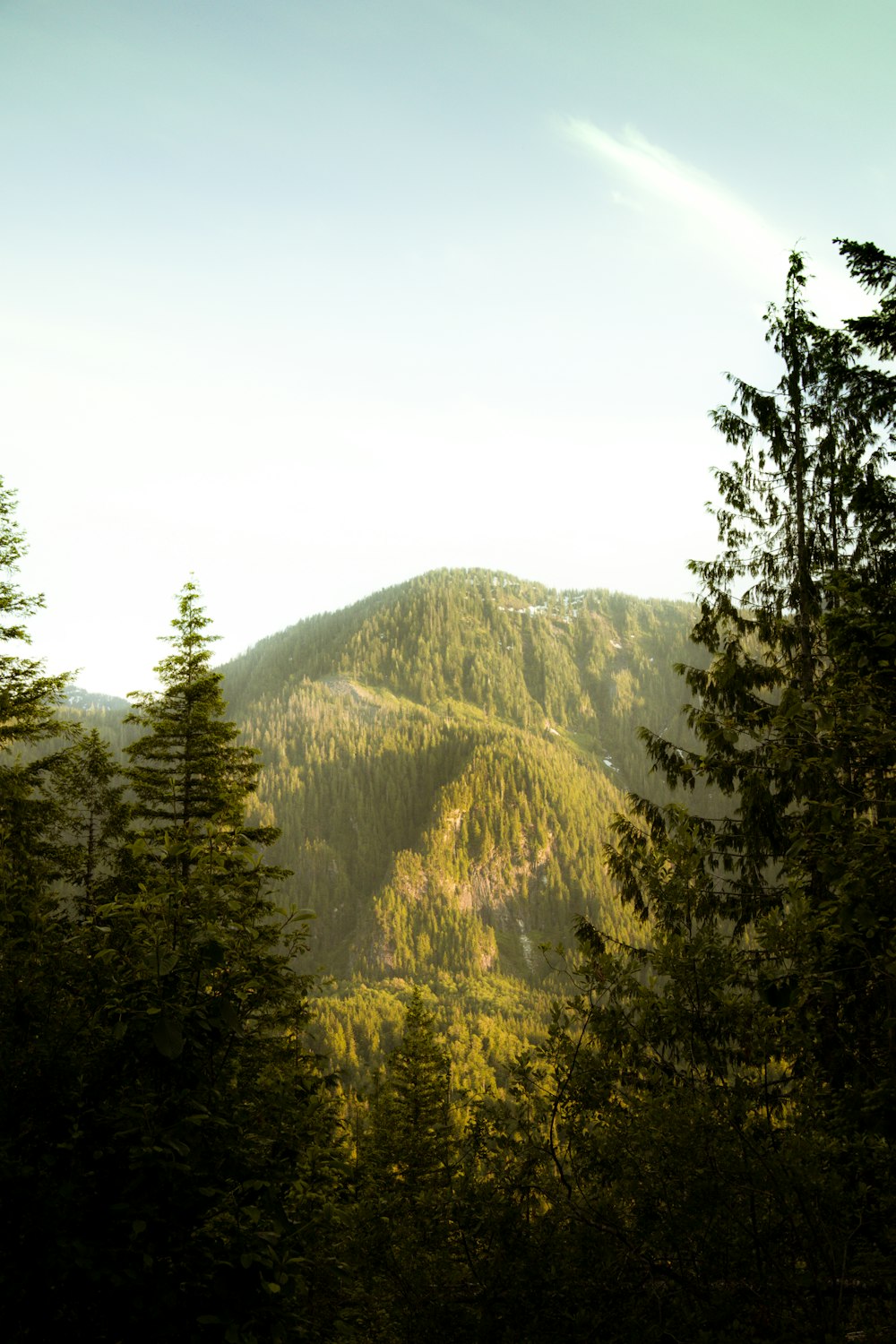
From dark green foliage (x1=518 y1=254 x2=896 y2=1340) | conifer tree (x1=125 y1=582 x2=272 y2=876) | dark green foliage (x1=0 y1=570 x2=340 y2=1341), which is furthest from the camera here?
conifer tree (x1=125 y1=582 x2=272 y2=876)

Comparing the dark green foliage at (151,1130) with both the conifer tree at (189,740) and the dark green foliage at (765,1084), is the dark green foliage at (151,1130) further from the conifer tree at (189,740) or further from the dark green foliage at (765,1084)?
the conifer tree at (189,740)

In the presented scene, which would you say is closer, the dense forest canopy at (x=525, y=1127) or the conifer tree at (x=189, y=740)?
the dense forest canopy at (x=525, y=1127)

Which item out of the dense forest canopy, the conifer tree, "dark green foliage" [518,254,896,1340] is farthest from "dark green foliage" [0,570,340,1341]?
the conifer tree

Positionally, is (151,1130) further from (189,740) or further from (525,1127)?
(189,740)

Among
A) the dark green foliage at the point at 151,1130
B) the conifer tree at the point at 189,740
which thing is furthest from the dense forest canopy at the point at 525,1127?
the conifer tree at the point at 189,740

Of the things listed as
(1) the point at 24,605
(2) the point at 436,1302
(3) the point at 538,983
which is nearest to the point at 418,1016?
(1) the point at 24,605

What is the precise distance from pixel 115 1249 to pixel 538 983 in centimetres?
15944

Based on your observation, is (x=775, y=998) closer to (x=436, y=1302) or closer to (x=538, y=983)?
(x=436, y=1302)

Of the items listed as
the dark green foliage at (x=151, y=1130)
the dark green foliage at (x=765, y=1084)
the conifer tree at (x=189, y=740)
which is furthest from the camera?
the conifer tree at (x=189, y=740)

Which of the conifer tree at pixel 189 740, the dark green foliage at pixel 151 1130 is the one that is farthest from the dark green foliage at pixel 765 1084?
the conifer tree at pixel 189 740

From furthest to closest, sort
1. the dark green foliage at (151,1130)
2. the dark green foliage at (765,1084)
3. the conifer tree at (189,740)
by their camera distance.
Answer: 1. the conifer tree at (189,740)
2. the dark green foliage at (765,1084)
3. the dark green foliage at (151,1130)

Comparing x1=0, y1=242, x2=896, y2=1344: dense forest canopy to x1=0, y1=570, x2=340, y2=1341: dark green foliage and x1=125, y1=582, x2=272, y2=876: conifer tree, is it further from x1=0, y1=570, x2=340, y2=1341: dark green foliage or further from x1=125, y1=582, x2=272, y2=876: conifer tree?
x1=125, y1=582, x2=272, y2=876: conifer tree

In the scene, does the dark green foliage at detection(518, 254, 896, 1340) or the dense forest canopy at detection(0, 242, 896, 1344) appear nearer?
the dense forest canopy at detection(0, 242, 896, 1344)

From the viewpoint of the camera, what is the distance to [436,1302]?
402 centimetres
